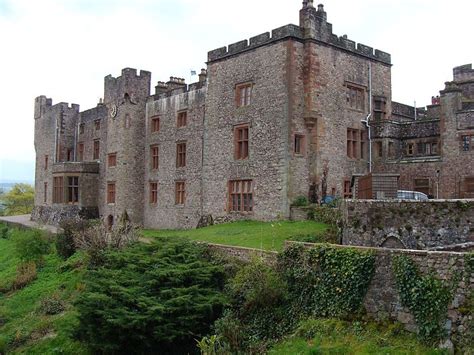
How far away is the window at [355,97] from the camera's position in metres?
29.2

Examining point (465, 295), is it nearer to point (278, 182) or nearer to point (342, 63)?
point (278, 182)

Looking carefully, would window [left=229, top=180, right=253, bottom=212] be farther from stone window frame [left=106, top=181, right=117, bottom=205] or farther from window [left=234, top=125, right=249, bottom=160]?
stone window frame [left=106, top=181, right=117, bottom=205]

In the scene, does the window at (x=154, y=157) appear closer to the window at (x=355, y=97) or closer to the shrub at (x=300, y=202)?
the shrub at (x=300, y=202)

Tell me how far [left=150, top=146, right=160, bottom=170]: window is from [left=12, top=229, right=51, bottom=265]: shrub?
8912mm

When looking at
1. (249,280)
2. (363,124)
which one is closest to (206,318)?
(249,280)

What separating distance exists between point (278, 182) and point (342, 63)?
7.46 m

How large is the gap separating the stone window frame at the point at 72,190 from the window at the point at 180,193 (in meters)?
10.8

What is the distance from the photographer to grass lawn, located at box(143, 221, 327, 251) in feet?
69.4

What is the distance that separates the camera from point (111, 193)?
3938cm

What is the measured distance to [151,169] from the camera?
121ft

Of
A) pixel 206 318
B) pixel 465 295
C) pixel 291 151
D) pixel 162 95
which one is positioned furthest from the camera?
pixel 162 95

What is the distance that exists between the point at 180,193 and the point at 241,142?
6.99 metres

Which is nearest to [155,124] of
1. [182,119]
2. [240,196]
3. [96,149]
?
[182,119]

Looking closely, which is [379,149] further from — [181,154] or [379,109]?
[181,154]
